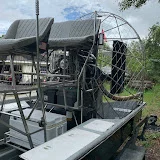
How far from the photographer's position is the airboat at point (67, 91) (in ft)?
5.03

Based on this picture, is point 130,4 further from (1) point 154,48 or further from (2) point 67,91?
(1) point 154,48

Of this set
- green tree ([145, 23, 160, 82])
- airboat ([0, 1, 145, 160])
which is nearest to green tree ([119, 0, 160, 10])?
airboat ([0, 1, 145, 160])

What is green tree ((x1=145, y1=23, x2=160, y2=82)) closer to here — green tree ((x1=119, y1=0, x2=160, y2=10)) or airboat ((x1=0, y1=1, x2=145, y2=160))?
green tree ((x1=119, y1=0, x2=160, y2=10))

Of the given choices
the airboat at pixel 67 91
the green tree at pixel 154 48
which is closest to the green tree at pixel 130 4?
the airboat at pixel 67 91

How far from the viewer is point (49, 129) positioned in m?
1.83

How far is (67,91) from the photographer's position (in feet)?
8.32

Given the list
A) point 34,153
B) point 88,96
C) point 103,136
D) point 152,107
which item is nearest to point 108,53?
point 88,96

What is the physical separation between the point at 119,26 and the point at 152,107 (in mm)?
4513

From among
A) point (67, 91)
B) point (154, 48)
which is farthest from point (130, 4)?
point (154, 48)

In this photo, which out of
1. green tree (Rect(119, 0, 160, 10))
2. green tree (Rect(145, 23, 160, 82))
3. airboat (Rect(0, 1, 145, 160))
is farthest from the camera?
green tree (Rect(145, 23, 160, 82))

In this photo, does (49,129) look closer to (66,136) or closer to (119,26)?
(66,136)

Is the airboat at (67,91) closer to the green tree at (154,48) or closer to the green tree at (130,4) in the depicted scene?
the green tree at (130,4)

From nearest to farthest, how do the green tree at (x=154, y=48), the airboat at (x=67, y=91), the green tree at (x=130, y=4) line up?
the airboat at (x=67, y=91)
the green tree at (x=130, y=4)
the green tree at (x=154, y=48)

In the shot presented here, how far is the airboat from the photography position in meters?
1.53
